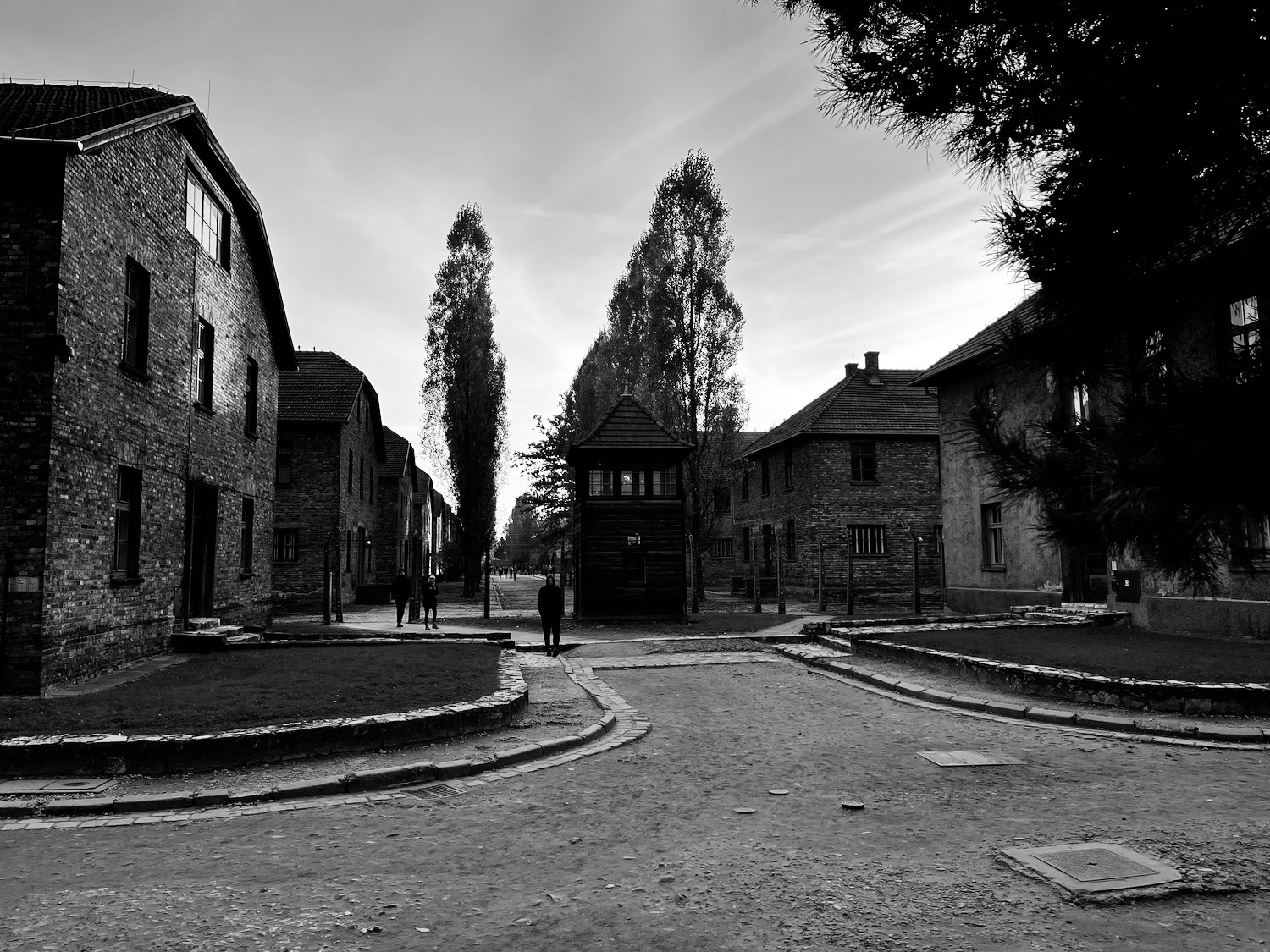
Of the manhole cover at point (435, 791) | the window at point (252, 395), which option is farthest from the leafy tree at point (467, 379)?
the manhole cover at point (435, 791)

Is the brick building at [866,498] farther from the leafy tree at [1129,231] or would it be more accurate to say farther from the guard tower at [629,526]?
the leafy tree at [1129,231]

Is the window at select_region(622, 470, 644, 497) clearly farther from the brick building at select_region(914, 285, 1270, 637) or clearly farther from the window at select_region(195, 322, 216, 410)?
the window at select_region(195, 322, 216, 410)

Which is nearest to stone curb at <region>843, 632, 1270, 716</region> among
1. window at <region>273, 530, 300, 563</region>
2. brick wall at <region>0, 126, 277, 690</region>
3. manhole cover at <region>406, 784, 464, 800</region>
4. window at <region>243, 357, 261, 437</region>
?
manhole cover at <region>406, 784, 464, 800</region>

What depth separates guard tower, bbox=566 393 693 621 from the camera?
84.5 feet

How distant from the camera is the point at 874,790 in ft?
21.9

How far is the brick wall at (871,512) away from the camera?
35.2 metres

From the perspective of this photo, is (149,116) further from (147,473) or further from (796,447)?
(796,447)

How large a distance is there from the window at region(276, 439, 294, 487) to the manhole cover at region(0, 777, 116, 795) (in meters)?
26.0

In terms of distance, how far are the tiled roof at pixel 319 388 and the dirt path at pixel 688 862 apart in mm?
27690

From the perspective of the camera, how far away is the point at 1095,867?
476cm

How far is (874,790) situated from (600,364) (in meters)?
45.0

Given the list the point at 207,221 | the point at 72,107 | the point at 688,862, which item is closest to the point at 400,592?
the point at 207,221

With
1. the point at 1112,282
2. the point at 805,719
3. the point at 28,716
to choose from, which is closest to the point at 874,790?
the point at 805,719

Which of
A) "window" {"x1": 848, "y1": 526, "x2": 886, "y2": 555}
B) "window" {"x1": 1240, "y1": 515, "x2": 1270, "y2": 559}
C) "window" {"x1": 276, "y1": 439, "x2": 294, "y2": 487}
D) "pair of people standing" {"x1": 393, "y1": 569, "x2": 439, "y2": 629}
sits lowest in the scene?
"pair of people standing" {"x1": 393, "y1": 569, "x2": 439, "y2": 629}
